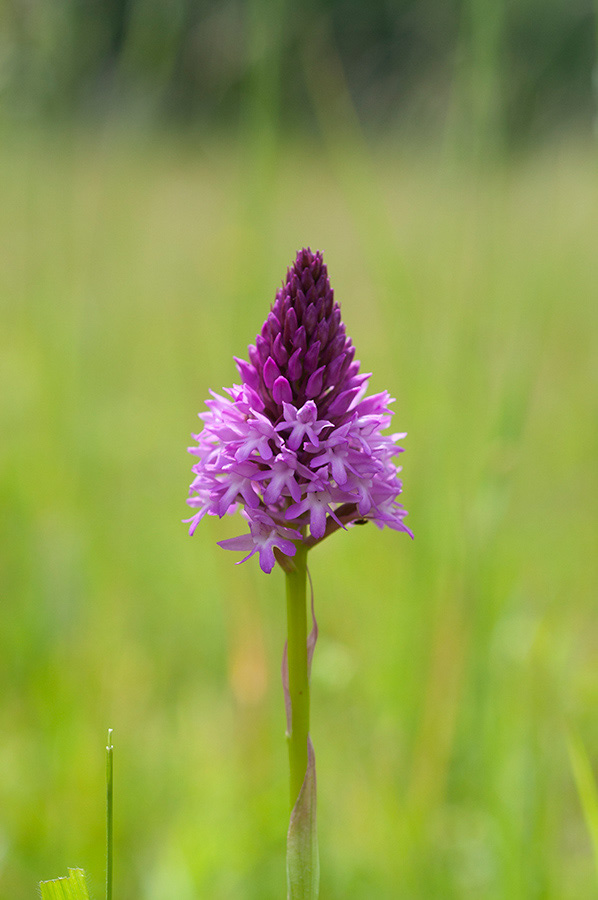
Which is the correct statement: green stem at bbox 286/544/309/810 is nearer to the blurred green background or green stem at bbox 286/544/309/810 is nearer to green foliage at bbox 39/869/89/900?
green foliage at bbox 39/869/89/900

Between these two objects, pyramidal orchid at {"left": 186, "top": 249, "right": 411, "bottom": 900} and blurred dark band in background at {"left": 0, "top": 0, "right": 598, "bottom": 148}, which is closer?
pyramidal orchid at {"left": 186, "top": 249, "right": 411, "bottom": 900}

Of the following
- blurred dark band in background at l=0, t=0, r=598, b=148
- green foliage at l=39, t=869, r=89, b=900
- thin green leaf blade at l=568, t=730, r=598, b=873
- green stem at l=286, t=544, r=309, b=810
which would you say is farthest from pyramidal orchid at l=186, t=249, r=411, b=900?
blurred dark band in background at l=0, t=0, r=598, b=148

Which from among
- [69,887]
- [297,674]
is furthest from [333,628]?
[69,887]

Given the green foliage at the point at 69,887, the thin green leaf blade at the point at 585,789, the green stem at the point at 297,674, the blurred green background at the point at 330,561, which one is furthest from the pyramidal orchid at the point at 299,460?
the blurred green background at the point at 330,561

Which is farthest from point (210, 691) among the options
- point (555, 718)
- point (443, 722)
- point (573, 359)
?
point (573, 359)

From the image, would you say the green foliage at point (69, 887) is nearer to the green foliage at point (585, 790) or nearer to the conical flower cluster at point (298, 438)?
the conical flower cluster at point (298, 438)

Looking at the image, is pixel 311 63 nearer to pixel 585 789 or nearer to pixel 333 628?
pixel 333 628
